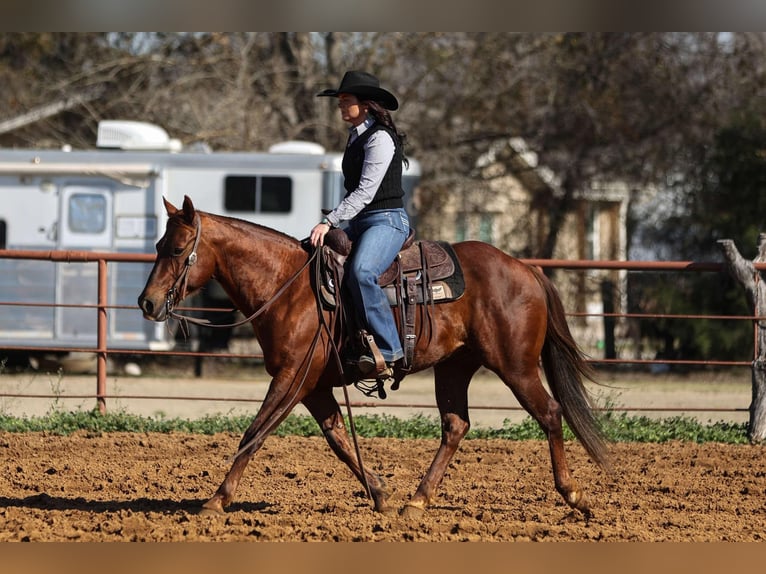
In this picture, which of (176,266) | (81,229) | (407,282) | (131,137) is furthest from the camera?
(131,137)

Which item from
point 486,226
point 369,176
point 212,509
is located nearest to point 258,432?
point 212,509

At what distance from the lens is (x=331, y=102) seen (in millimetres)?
→ 19781

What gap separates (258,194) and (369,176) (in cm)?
930

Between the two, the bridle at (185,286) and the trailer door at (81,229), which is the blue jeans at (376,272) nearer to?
the bridle at (185,286)

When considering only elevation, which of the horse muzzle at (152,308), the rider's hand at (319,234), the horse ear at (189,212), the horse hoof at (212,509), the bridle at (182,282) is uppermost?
the horse ear at (189,212)

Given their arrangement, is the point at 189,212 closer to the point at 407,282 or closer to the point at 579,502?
the point at 407,282

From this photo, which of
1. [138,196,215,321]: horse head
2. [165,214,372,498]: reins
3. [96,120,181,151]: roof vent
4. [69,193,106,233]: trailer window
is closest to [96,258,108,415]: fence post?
[165,214,372,498]: reins

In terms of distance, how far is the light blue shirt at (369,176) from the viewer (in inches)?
240

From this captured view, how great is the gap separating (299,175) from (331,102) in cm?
493

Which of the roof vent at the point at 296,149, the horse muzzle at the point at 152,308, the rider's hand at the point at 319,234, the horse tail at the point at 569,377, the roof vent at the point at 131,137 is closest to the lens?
the horse muzzle at the point at 152,308

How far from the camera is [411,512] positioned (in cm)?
620

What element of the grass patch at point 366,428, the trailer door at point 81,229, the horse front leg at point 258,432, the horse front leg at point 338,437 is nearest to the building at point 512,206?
the trailer door at point 81,229

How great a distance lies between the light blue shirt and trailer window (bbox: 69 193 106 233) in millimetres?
9695

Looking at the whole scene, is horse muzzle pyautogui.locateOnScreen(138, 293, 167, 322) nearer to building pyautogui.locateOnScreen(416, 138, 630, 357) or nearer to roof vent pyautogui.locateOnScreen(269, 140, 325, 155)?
roof vent pyautogui.locateOnScreen(269, 140, 325, 155)
